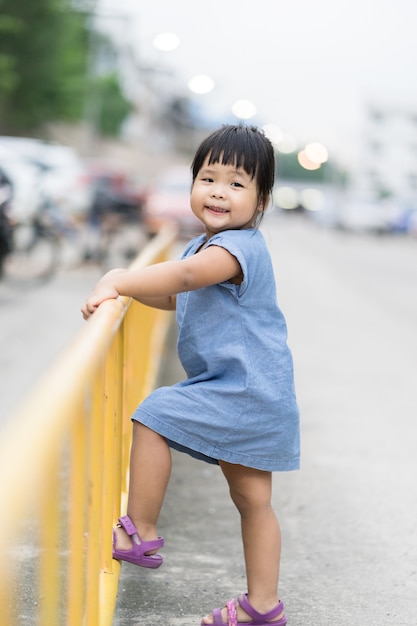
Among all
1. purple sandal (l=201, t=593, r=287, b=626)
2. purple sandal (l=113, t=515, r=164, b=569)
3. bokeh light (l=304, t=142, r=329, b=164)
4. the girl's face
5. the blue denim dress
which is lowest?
purple sandal (l=201, t=593, r=287, b=626)

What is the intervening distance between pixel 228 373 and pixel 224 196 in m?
0.50

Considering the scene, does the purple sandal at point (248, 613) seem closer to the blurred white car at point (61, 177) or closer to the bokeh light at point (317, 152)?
the blurred white car at point (61, 177)

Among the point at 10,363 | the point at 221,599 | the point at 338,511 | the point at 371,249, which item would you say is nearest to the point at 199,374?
the point at 221,599

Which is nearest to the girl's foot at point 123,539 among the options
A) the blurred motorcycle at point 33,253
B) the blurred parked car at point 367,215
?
the blurred motorcycle at point 33,253

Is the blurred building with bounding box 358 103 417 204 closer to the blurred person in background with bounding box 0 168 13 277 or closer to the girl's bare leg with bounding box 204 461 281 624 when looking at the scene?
the blurred person in background with bounding box 0 168 13 277

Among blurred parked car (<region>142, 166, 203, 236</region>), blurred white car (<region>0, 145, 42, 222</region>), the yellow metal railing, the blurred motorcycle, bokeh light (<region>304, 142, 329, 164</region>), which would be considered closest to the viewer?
the yellow metal railing

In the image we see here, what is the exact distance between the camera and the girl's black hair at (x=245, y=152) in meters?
3.17

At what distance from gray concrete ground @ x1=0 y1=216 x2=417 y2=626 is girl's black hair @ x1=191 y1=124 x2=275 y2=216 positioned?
4.72 feet

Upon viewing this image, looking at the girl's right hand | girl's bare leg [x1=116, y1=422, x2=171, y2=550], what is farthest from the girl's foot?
the girl's right hand

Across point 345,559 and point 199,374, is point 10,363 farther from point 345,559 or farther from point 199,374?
point 199,374

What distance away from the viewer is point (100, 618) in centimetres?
282

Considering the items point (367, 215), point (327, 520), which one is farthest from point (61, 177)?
point (367, 215)

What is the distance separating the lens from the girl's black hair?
3.17 metres

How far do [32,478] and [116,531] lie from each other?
178cm
